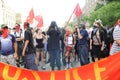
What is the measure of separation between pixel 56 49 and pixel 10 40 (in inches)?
98.6

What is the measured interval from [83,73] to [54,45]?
324 inches

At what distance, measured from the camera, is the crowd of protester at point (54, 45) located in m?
12.4

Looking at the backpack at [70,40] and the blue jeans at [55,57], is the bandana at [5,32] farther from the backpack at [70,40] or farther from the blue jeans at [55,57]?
the backpack at [70,40]

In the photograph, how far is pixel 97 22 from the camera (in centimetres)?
1373

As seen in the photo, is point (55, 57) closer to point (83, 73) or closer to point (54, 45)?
point (54, 45)

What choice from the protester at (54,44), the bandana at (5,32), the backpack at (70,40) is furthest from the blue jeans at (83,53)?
the bandana at (5,32)

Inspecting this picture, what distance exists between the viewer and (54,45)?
49.5ft

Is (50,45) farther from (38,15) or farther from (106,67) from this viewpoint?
(38,15)

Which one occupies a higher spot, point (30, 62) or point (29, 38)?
point (29, 38)

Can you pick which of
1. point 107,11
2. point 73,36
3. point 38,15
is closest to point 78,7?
point 38,15

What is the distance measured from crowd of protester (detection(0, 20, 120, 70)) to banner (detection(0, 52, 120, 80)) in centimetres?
207

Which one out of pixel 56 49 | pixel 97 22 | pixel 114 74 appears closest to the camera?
pixel 114 74

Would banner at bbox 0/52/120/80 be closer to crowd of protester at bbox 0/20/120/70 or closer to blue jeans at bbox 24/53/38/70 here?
crowd of protester at bbox 0/20/120/70

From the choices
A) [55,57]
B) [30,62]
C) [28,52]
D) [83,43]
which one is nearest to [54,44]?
[55,57]
